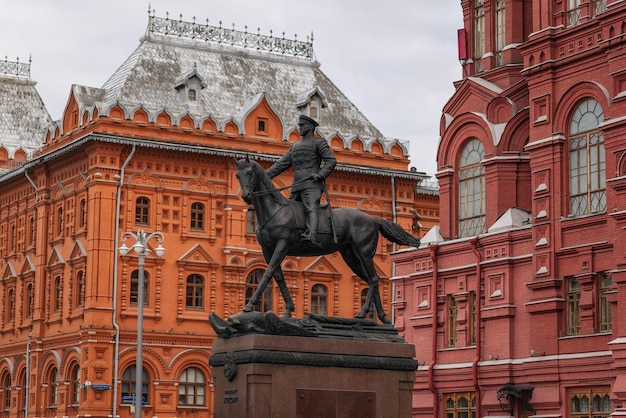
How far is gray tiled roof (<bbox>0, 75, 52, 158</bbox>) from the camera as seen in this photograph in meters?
71.1

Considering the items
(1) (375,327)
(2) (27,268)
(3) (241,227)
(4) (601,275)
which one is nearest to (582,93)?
(4) (601,275)

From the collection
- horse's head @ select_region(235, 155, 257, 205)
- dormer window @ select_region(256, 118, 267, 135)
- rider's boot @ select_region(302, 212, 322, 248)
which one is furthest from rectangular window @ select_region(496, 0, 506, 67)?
horse's head @ select_region(235, 155, 257, 205)

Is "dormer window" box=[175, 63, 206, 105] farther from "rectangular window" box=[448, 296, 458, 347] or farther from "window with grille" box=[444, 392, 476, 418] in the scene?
"window with grille" box=[444, 392, 476, 418]

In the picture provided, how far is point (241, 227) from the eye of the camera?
194 ft

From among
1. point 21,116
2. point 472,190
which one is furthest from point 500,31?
point 21,116

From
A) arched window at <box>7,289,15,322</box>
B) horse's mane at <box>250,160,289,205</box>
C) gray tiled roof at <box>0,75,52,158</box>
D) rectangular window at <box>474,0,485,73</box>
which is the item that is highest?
gray tiled roof at <box>0,75,52,158</box>

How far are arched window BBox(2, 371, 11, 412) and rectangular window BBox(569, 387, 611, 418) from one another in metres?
30.7

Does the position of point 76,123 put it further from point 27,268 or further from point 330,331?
point 330,331

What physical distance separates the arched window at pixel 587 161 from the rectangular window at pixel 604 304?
2.03 metres

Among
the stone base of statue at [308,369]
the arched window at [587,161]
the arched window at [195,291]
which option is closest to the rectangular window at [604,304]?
the arched window at [587,161]

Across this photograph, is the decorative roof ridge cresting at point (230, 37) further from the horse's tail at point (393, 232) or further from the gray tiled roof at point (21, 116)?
the horse's tail at point (393, 232)

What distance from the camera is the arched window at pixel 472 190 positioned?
151ft

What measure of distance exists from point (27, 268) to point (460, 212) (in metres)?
23.6

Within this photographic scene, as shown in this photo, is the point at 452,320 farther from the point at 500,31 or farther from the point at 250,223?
the point at 250,223
